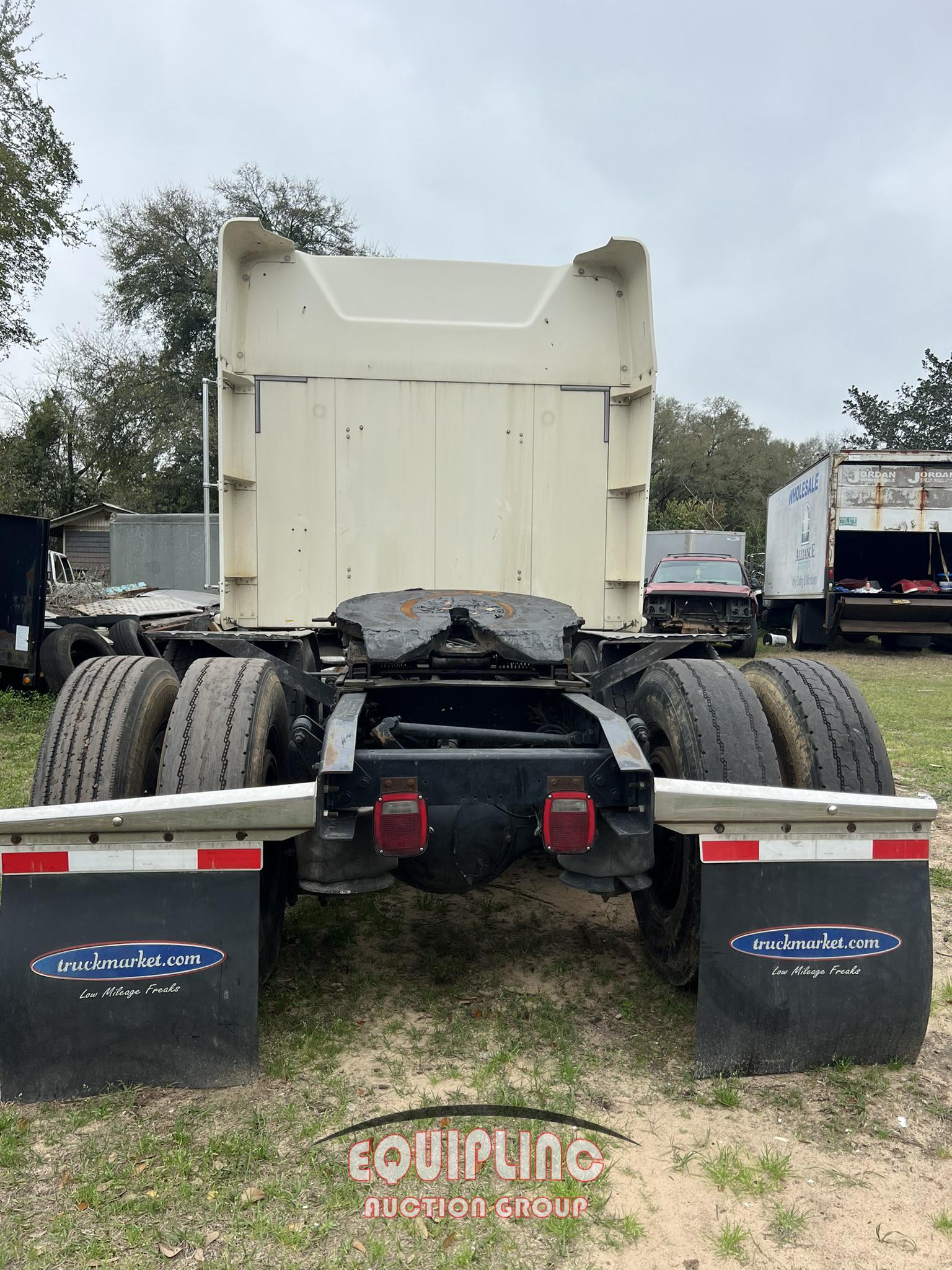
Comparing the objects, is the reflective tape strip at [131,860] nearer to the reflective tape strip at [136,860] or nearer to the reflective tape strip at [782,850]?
the reflective tape strip at [136,860]

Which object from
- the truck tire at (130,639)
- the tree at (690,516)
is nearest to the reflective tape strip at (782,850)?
the truck tire at (130,639)

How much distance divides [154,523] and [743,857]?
19.9m

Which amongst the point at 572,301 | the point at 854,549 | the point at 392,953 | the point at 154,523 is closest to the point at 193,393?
the point at 154,523

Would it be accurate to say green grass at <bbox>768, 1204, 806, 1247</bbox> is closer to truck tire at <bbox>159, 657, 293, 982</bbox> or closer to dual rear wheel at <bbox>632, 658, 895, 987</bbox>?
dual rear wheel at <bbox>632, 658, 895, 987</bbox>

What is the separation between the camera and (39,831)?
2.43m

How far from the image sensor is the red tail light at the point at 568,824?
2607mm

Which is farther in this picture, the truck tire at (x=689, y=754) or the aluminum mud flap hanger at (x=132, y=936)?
the truck tire at (x=689, y=754)

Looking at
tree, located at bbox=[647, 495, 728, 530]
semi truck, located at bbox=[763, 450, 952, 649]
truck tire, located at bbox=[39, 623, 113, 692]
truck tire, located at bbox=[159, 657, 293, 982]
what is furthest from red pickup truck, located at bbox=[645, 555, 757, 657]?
tree, located at bbox=[647, 495, 728, 530]

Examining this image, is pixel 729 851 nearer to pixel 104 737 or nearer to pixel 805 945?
pixel 805 945

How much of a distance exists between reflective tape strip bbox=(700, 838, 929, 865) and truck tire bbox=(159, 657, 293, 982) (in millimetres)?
1411

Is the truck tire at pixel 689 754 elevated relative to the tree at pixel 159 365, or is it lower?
lower

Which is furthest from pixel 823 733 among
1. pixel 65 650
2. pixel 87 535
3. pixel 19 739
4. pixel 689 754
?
pixel 87 535

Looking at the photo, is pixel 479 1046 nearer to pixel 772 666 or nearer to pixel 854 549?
pixel 772 666

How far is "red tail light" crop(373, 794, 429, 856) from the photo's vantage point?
8.34ft
